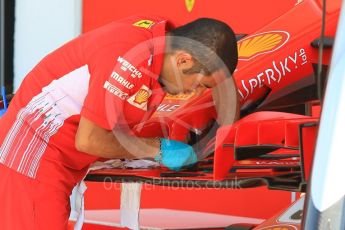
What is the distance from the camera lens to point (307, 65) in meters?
2.56

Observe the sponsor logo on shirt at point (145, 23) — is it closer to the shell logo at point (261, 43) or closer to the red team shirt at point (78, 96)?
the red team shirt at point (78, 96)

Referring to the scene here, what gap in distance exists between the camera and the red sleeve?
6.77 feet

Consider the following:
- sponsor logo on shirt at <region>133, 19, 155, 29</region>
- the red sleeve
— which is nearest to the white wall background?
sponsor logo on shirt at <region>133, 19, 155, 29</region>

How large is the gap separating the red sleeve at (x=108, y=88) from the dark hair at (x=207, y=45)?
0.15m

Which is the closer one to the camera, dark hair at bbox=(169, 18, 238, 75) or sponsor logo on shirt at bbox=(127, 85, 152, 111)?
dark hair at bbox=(169, 18, 238, 75)

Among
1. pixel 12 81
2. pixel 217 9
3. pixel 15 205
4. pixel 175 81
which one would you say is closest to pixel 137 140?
pixel 175 81

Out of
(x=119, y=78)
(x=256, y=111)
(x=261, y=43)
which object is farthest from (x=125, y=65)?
(x=261, y=43)

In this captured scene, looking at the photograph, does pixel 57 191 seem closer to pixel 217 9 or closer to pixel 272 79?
pixel 272 79

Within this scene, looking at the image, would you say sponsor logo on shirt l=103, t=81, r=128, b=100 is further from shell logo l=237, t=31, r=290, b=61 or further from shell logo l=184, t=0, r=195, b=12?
shell logo l=184, t=0, r=195, b=12

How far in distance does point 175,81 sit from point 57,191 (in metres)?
0.55

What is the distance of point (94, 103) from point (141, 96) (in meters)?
0.15

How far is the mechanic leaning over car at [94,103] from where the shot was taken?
2.07 m

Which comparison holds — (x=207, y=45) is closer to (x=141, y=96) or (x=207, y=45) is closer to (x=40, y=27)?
(x=141, y=96)

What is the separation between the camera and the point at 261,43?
2.67 m
